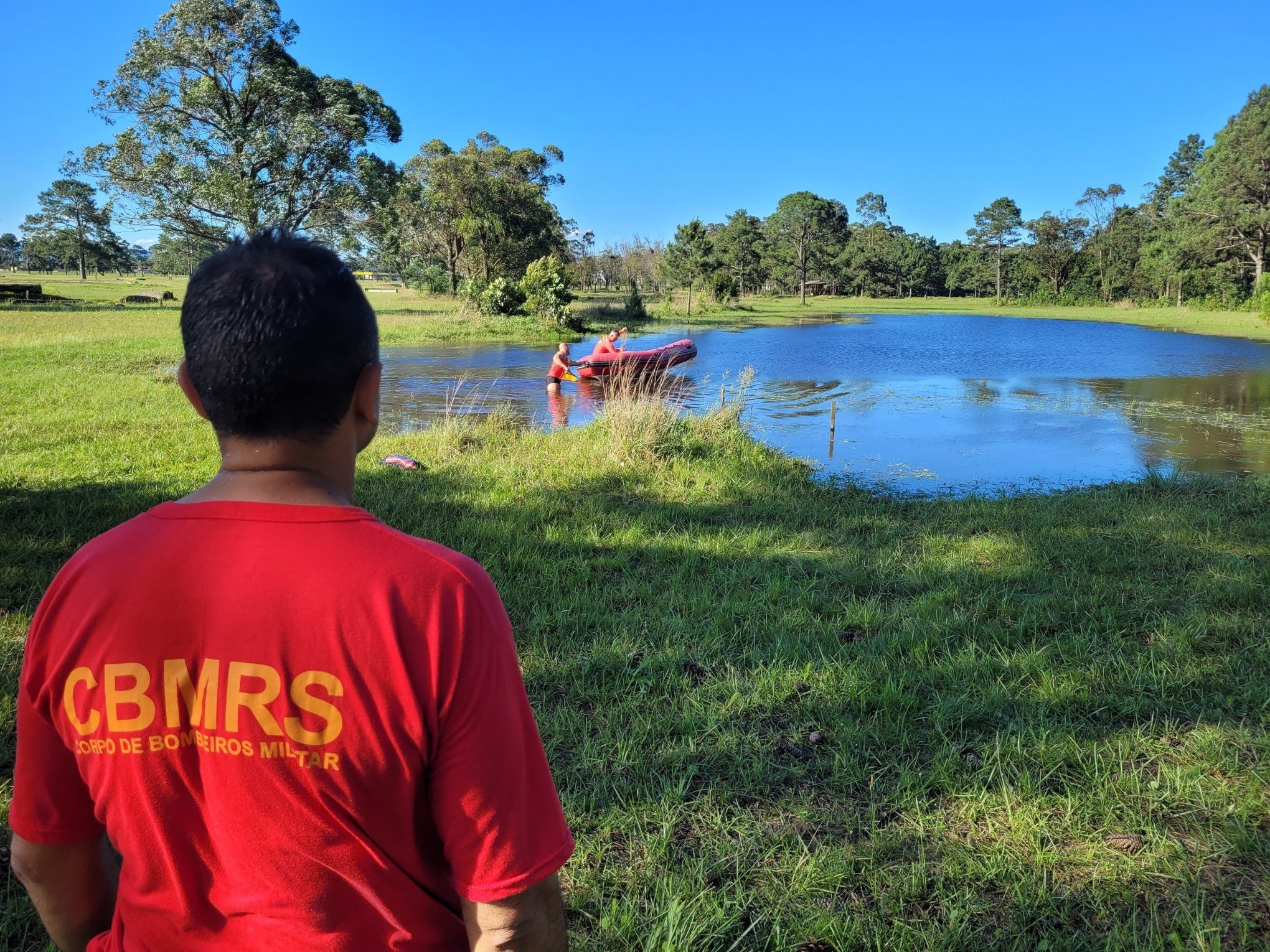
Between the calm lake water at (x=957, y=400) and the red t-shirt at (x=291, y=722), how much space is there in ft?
27.3

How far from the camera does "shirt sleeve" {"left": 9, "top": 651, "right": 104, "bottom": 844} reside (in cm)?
106

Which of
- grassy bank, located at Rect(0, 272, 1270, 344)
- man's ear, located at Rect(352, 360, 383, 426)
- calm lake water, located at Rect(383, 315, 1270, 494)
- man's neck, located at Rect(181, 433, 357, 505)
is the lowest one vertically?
calm lake water, located at Rect(383, 315, 1270, 494)

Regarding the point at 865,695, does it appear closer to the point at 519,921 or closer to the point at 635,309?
the point at 519,921

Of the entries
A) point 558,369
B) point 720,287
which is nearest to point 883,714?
point 558,369

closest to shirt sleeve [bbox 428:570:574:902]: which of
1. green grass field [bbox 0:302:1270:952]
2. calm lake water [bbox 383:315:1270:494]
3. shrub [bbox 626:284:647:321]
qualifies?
green grass field [bbox 0:302:1270:952]

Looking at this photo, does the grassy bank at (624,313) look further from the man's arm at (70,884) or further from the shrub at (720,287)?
the man's arm at (70,884)

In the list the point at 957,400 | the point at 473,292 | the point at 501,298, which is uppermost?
the point at 473,292

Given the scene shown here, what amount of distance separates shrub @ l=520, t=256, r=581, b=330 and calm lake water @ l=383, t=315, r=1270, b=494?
13.3ft

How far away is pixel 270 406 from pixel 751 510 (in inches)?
232

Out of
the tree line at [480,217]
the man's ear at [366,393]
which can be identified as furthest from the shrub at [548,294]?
the man's ear at [366,393]

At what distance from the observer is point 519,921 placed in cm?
101

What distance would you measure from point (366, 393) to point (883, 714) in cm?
283

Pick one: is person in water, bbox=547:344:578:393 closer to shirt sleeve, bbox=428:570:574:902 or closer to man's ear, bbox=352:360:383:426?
man's ear, bbox=352:360:383:426

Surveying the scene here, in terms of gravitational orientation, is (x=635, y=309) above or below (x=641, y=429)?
above
